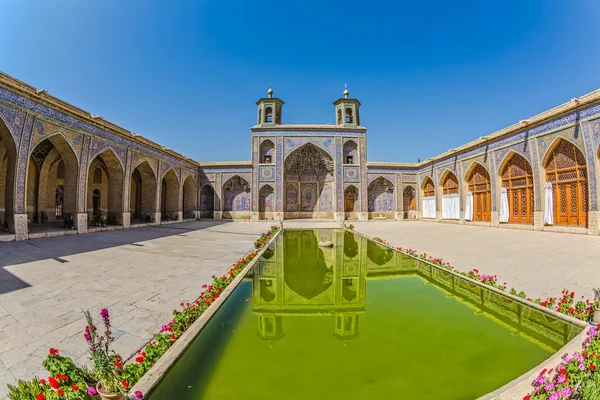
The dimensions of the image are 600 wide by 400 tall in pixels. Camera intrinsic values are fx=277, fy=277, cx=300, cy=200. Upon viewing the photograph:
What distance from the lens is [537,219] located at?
35.6ft

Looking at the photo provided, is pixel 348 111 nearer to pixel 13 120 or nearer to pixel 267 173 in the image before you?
pixel 267 173

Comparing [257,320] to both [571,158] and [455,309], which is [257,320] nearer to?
[455,309]

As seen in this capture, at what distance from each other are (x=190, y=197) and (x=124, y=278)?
15.8 meters

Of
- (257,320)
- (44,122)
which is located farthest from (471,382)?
(44,122)

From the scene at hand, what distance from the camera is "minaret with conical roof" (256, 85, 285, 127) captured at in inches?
776

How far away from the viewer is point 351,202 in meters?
20.4

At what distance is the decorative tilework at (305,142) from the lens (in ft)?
62.2

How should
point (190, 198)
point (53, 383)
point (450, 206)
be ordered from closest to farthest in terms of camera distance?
1. point (53, 383)
2. point (450, 206)
3. point (190, 198)

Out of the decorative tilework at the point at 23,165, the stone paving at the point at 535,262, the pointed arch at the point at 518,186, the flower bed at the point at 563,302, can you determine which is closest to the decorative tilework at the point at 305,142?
the pointed arch at the point at 518,186

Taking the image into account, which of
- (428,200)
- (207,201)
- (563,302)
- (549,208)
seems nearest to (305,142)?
(207,201)

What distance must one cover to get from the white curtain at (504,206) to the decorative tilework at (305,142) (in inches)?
392

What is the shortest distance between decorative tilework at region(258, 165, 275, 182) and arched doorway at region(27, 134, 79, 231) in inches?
408

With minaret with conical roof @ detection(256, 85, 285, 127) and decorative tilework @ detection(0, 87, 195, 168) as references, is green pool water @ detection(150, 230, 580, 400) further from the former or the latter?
minaret with conical roof @ detection(256, 85, 285, 127)

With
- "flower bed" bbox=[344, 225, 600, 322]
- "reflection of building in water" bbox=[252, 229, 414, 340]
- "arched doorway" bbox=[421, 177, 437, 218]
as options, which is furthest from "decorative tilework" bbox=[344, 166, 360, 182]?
"flower bed" bbox=[344, 225, 600, 322]
